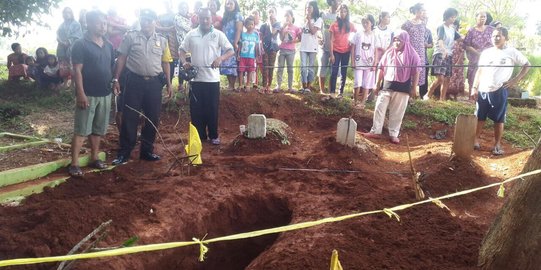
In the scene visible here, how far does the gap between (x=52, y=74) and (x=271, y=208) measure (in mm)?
7488

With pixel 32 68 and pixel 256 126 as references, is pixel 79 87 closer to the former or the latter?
pixel 256 126

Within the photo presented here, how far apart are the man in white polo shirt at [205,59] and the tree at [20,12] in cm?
438

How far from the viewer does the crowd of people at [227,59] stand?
15.5ft

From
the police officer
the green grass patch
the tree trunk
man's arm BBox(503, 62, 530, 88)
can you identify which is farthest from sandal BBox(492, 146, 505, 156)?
the green grass patch

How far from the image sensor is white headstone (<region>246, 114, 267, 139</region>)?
5.98m

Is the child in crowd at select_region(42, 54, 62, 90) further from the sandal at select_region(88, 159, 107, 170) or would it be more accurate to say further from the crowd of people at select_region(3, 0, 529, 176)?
the sandal at select_region(88, 159, 107, 170)

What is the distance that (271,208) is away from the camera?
4262 mm

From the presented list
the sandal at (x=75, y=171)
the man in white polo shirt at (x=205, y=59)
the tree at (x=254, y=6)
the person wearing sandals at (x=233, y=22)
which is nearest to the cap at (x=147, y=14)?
the man in white polo shirt at (x=205, y=59)

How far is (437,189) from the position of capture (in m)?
Answer: 4.30

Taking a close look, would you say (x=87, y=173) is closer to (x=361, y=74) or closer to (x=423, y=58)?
(x=361, y=74)

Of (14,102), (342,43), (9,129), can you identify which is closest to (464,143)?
(342,43)

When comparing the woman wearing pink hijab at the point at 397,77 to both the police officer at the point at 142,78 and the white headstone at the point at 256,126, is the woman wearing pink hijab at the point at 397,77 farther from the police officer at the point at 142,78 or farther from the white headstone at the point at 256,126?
the police officer at the point at 142,78

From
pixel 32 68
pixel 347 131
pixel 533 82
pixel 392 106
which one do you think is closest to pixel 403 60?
pixel 392 106

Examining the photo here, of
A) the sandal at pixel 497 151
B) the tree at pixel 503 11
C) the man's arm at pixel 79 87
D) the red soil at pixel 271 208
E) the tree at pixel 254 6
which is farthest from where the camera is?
the tree at pixel 503 11
